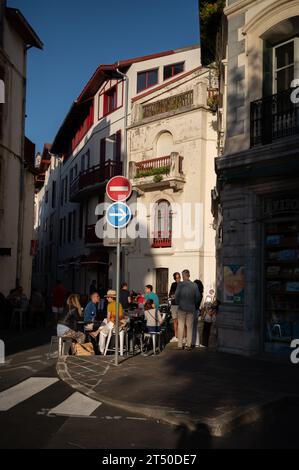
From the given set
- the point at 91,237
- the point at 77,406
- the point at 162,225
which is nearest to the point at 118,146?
the point at 91,237

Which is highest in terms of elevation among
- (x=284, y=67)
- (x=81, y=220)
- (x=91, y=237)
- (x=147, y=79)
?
(x=147, y=79)

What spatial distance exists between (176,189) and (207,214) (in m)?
1.97

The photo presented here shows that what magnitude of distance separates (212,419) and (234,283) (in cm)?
594

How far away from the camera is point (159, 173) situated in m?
25.6

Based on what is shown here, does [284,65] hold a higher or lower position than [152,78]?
lower

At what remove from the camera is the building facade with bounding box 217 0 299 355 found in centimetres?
1125

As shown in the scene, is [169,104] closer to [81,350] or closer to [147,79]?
[147,79]

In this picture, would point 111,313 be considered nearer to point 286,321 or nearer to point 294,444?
point 286,321

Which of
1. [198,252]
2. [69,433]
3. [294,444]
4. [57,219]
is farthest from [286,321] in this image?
Result: [57,219]

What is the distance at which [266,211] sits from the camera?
38.5 ft

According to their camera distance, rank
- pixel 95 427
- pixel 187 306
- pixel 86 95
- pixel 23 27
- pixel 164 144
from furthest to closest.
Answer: pixel 86 95 → pixel 164 144 → pixel 23 27 → pixel 187 306 → pixel 95 427

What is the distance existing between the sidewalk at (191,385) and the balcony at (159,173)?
14173 mm

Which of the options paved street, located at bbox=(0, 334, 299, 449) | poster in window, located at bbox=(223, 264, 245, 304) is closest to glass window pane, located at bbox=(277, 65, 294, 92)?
poster in window, located at bbox=(223, 264, 245, 304)

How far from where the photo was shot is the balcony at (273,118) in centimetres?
1129
